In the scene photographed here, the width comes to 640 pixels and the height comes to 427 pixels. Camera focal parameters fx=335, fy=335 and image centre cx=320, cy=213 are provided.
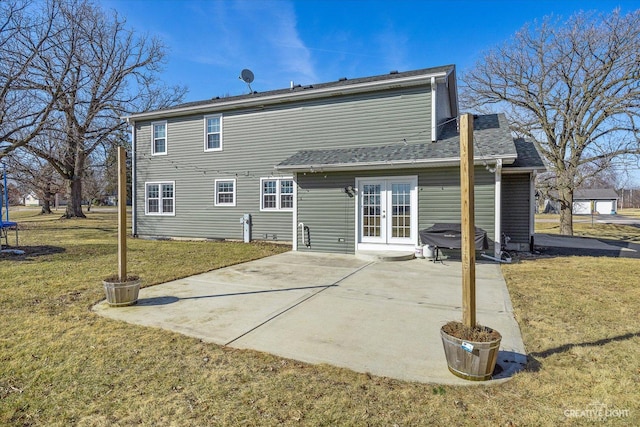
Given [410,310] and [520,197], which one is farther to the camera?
[520,197]

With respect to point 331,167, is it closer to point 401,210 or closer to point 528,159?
point 401,210

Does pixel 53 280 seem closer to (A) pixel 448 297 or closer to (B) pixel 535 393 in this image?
(A) pixel 448 297

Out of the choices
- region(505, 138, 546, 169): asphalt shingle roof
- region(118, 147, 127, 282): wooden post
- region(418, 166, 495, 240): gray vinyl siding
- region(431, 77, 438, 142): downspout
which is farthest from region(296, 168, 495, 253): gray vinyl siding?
region(118, 147, 127, 282): wooden post

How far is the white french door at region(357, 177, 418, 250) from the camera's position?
31.4ft

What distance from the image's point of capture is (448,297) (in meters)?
5.55

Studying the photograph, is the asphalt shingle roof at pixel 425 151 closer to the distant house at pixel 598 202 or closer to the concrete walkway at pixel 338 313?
the concrete walkway at pixel 338 313

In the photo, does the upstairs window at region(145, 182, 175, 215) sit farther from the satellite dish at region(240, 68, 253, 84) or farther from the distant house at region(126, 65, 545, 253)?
the satellite dish at region(240, 68, 253, 84)

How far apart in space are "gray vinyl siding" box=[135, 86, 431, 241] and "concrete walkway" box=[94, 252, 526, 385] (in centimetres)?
523

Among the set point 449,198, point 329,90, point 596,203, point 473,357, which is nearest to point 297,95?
point 329,90

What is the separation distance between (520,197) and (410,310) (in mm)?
8502

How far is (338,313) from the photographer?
186 inches

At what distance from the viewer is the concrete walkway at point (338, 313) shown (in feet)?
11.1

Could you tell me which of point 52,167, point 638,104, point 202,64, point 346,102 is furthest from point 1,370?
point 52,167

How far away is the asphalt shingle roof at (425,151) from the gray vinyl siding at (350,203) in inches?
17.6
